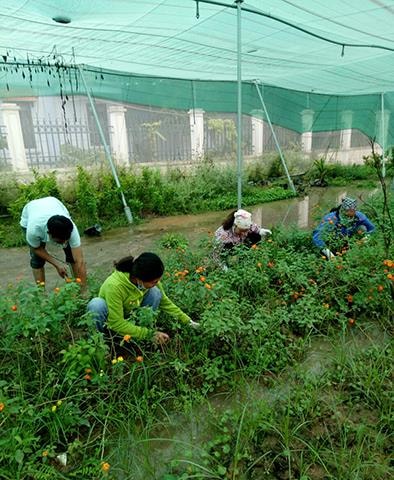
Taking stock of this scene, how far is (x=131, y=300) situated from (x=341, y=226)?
8.42ft

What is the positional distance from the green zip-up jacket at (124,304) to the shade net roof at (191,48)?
2.49 m

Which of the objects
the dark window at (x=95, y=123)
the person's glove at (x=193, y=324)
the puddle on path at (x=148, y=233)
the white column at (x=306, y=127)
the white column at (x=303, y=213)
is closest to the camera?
the person's glove at (x=193, y=324)

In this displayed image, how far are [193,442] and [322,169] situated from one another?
1094cm

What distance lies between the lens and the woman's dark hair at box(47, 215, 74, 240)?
2.82 m

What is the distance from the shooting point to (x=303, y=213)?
25.8 feet

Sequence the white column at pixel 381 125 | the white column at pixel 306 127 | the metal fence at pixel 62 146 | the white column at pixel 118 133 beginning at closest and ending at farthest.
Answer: the metal fence at pixel 62 146
the white column at pixel 118 133
the white column at pixel 306 127
the white column at pixel 381 125

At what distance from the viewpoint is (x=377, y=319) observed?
2.82 m

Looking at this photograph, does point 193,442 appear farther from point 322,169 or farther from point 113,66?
point 322,169

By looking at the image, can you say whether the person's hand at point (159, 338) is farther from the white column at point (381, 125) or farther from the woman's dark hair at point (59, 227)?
the white column at point (381, 125)

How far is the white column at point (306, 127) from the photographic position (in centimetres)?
1181

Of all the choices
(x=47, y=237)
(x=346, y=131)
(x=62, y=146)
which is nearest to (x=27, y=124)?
(x=62, y=146)

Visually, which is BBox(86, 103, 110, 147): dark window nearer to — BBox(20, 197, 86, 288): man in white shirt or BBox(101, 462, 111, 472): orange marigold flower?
BBox(20, 197, 86, 288): man in white shirt

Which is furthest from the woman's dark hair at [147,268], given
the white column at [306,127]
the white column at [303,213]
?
the white column at [306,127]

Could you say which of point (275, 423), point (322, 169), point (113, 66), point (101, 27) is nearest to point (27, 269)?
point (101, 27)
